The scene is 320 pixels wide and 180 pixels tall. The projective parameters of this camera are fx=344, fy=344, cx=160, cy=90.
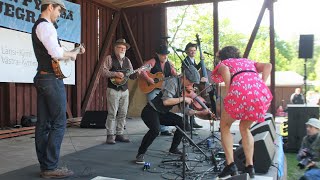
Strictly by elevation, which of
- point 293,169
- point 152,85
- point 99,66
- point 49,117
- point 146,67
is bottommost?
point 293,169

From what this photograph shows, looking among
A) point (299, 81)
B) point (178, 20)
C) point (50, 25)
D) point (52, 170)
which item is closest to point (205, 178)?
point (52, 170)

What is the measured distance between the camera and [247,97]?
128 inches

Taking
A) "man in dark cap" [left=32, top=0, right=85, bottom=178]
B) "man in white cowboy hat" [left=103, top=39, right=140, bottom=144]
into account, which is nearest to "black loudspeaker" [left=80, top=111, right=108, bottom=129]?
"man in white cowboy hat" [left=103, top=39, right=140, bottom=144]

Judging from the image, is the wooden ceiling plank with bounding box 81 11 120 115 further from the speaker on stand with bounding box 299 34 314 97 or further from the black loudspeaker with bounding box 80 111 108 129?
the speaker on stand with bounding box 299 34 314 97

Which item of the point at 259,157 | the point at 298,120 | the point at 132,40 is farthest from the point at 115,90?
the point at 132,40

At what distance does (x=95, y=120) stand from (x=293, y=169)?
15.8 ft

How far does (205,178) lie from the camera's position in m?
3.68

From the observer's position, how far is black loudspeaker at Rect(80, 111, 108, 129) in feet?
27.7

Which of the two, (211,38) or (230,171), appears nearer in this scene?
(230,171)

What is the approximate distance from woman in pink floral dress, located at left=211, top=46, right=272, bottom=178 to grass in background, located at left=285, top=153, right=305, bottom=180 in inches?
86.8

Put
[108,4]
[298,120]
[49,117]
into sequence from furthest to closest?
[108,4], [298,120], [49,117]

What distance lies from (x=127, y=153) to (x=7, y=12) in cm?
444

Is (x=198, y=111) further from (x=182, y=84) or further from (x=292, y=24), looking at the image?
(x=292, y=24)

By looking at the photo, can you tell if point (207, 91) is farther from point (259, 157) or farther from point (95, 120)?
point (95, 120)
